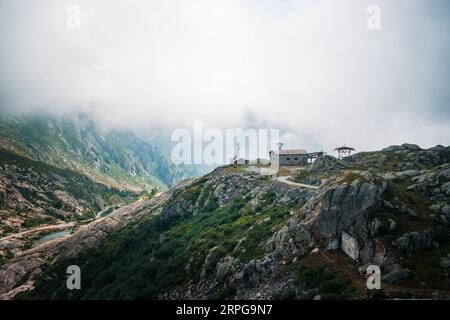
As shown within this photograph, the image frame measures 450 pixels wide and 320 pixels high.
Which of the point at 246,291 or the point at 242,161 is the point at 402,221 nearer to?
the point at 246,291

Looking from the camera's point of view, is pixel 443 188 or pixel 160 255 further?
pixel 160 255

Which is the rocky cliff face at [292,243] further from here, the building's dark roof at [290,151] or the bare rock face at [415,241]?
the building's dark roof at [290,151]

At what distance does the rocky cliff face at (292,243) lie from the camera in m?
51.4

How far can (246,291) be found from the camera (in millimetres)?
60094

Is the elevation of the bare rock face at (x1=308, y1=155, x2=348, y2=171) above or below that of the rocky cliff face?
above

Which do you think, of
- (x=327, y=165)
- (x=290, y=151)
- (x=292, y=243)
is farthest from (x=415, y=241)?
(x=290, y=151)

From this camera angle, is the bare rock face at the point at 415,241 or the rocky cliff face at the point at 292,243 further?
the bare rock face at the point at 415,241

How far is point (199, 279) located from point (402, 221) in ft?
122

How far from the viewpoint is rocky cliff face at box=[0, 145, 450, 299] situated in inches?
→ 2023

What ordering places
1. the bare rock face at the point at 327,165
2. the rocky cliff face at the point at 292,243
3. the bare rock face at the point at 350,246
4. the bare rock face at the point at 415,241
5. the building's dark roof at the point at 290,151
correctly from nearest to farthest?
the rocky cliff face at the point at 292,243 → the bare rock face at the point at 415,241 → the bare rock face at the point at 350,246 → the bare rock face at the point at 327,165 → the building's dark roof at the point at 290,151

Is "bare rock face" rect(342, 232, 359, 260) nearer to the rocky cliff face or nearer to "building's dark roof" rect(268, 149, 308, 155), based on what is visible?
the rocky cliff face

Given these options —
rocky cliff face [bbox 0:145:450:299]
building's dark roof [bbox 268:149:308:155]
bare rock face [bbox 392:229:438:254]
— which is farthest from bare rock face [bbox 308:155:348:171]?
bare rock face [bbox 392:229:438:254]

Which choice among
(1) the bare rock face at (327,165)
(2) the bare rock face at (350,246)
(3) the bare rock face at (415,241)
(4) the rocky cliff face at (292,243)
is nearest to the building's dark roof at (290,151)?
(4) the rocky cliff face at (292,243)

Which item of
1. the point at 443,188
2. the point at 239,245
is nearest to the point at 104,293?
the point at 239,245
